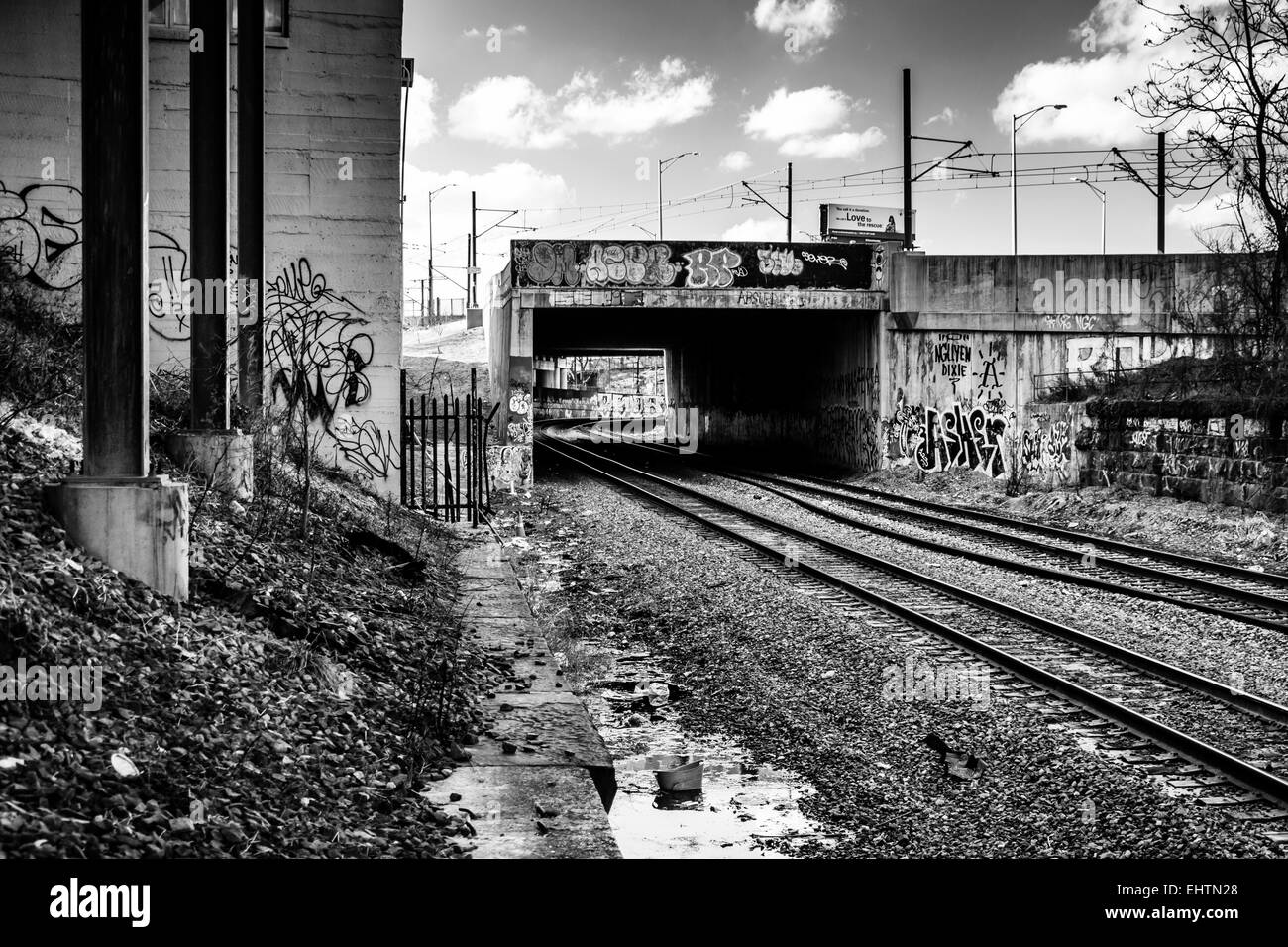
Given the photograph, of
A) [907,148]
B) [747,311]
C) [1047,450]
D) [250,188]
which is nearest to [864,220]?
[907,148]

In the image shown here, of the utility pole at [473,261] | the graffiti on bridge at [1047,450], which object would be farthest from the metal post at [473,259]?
the graffiti on bridge at [1047,450]

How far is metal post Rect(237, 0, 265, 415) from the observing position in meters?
11.9

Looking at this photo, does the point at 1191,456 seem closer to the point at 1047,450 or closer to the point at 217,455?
the point at 1047,450

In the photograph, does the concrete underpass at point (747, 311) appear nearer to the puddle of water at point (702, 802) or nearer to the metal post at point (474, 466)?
the metal post at point (474, 466)

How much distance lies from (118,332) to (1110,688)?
699cm

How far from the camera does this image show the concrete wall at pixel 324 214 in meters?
14.1

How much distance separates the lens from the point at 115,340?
6434mm

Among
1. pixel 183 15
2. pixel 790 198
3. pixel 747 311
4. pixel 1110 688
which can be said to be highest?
pixel 790 198

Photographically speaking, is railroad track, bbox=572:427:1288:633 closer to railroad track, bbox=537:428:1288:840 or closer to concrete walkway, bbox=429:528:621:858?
railroad track, bbox=537:428:1288:840

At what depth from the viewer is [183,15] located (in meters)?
14.2

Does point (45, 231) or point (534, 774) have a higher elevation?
point (45, 231)

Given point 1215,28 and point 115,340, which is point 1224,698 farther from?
point 1215,28

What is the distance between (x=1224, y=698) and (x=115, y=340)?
752 centimetres
